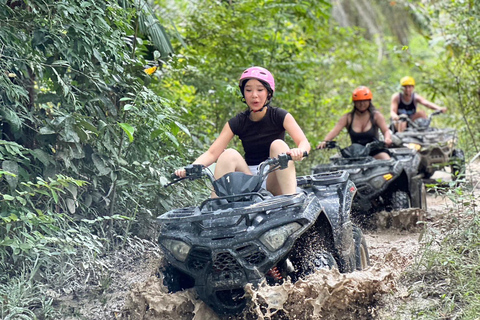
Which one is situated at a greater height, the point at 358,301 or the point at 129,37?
the point at 129,37

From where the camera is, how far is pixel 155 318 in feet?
13.5

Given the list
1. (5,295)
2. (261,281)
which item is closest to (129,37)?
(5,295)

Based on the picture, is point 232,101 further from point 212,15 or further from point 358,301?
point 358,301

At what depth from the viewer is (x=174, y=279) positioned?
14.2 feet

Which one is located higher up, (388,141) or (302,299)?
(388,141)

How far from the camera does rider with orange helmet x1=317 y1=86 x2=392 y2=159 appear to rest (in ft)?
28.5

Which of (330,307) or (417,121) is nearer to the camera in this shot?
(330,307)

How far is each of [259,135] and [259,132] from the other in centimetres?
3

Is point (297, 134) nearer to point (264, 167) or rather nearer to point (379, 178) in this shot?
point (264, 167)

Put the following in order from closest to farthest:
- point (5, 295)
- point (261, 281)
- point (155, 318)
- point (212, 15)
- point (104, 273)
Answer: point (261, 281) < point (155, 318) < point (5, 295) < point (104, 273) < point (212, 15)

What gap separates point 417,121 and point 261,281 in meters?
8.84

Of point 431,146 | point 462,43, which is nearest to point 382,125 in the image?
point 431,146

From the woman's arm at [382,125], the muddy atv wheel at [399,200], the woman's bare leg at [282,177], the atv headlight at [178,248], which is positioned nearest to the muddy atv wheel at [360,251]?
the woman's bare leg at [282,177]

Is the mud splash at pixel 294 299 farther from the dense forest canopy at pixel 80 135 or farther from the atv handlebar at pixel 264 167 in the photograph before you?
the dense forest canopy at pixel 80 135
